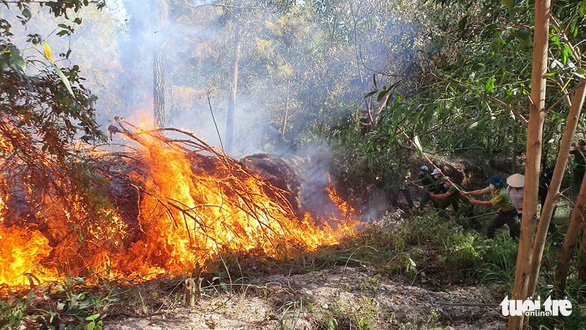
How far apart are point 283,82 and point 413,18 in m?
8.84

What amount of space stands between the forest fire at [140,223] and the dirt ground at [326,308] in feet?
3.27

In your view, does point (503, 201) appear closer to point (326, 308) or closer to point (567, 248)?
point (567, 248)

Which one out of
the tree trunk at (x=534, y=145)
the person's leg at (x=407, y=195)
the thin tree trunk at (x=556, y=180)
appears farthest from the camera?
the person's leg at (x=407, y=195)

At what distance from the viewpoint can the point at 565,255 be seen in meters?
3.50

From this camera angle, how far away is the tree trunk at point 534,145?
2.07 meters

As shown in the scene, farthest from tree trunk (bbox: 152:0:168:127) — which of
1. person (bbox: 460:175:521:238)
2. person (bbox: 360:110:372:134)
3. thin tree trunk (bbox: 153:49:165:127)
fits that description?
person (bbox: 460:175:521:238)

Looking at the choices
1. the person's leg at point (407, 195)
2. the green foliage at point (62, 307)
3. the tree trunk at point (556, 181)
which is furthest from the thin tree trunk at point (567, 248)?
the person's leg at point (407, 195)

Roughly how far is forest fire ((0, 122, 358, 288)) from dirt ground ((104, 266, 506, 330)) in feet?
3.27

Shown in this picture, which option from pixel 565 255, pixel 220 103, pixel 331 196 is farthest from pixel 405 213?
pixel 220 103

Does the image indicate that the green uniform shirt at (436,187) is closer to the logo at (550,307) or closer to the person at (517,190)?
the person at (517,190)

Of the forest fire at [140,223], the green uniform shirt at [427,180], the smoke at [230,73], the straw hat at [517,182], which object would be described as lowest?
the forest fire at [140,223]

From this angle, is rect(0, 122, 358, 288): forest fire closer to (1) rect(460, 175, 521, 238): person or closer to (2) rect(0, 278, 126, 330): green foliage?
(2) rect(0, 278, 126, 330): green foliage

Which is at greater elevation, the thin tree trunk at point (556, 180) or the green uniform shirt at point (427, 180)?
the green uniform shirt at point (427, 180)

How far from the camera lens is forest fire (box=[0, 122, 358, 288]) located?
4.60 meters
